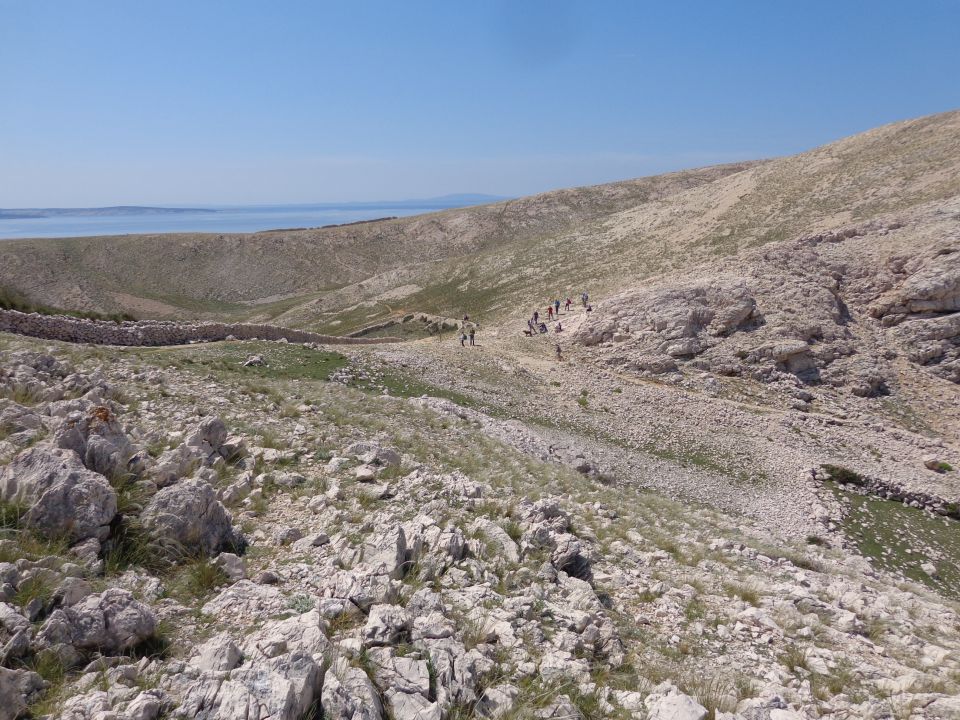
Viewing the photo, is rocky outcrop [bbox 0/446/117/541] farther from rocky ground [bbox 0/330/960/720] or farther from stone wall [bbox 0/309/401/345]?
stone wall [bbox 0/309/401/345]

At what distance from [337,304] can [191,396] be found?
69.2 meters

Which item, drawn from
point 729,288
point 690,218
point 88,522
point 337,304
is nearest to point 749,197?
point 690,218

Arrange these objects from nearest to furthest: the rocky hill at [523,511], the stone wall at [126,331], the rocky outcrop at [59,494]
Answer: the rocky hill at [523,511]
the rocky outcrop at [59,494]
the stone wall at [126,331]

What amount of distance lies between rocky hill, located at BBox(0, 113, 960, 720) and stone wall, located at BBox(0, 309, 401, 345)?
0.56 feet

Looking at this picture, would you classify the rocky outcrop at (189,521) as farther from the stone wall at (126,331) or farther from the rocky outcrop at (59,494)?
the stone wall at (126,331)

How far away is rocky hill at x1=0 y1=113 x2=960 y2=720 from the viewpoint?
4.52 meters

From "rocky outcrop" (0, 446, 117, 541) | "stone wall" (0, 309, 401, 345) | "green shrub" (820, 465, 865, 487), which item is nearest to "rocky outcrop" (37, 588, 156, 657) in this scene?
"rocky outcrop" (0, 446, 117, 541)

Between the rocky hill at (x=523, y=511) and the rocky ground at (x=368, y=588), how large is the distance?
0.13ft

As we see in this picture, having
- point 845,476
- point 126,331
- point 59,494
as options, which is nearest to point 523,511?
point 59,494

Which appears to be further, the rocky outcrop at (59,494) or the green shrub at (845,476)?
the green shrub at (845,476)

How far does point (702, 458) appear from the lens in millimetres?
21062

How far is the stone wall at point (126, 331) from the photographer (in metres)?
20.7

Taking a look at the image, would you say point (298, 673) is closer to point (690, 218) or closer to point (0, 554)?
point (0, 554)

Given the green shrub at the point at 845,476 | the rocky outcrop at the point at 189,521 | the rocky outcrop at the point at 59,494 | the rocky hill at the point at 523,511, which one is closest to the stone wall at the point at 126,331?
the rocky hill at the point at 523,511
